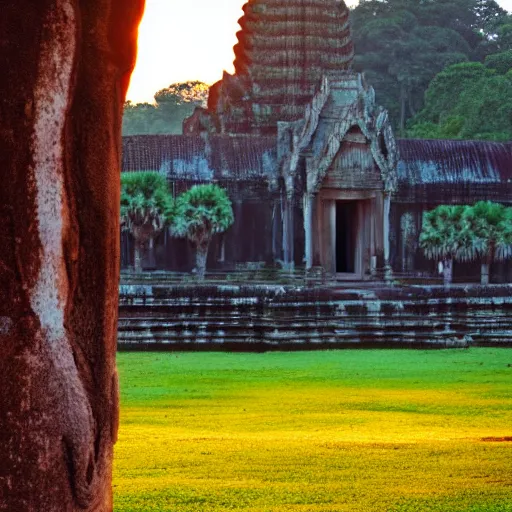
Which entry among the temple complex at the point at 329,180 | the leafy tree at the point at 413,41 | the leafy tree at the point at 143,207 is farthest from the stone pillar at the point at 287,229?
the leafy tree at the point at 413,41

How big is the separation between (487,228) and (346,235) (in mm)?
4718

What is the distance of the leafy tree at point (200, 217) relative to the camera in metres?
26.6

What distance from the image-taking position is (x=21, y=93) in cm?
332

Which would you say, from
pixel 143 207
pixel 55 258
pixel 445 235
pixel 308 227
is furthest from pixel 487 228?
pixel 55 258

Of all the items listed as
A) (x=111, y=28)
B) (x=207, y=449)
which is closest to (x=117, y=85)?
(x=111, y=28)

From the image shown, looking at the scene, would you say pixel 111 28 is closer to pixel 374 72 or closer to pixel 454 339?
pixel 454 339

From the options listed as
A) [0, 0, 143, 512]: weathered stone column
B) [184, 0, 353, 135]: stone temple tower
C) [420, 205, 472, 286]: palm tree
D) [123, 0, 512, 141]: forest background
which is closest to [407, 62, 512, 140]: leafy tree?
[123, 0, 512, 141]: forest background

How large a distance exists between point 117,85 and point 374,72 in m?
54.6

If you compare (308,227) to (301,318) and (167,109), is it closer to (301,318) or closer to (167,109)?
(301,318)

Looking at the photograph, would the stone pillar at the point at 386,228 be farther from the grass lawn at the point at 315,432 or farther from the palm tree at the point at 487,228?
the grass lawn at the point at 315,432

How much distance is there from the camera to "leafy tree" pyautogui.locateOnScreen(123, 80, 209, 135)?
3246 inches

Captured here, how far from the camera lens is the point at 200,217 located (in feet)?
87.7

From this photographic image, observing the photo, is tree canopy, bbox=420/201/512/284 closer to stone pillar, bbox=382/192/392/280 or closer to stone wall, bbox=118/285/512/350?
stone pillar, bbox=382/192/392/280

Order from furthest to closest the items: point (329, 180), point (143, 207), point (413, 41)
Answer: point (413, 41) < point (329, 180) < point (143, 207)
